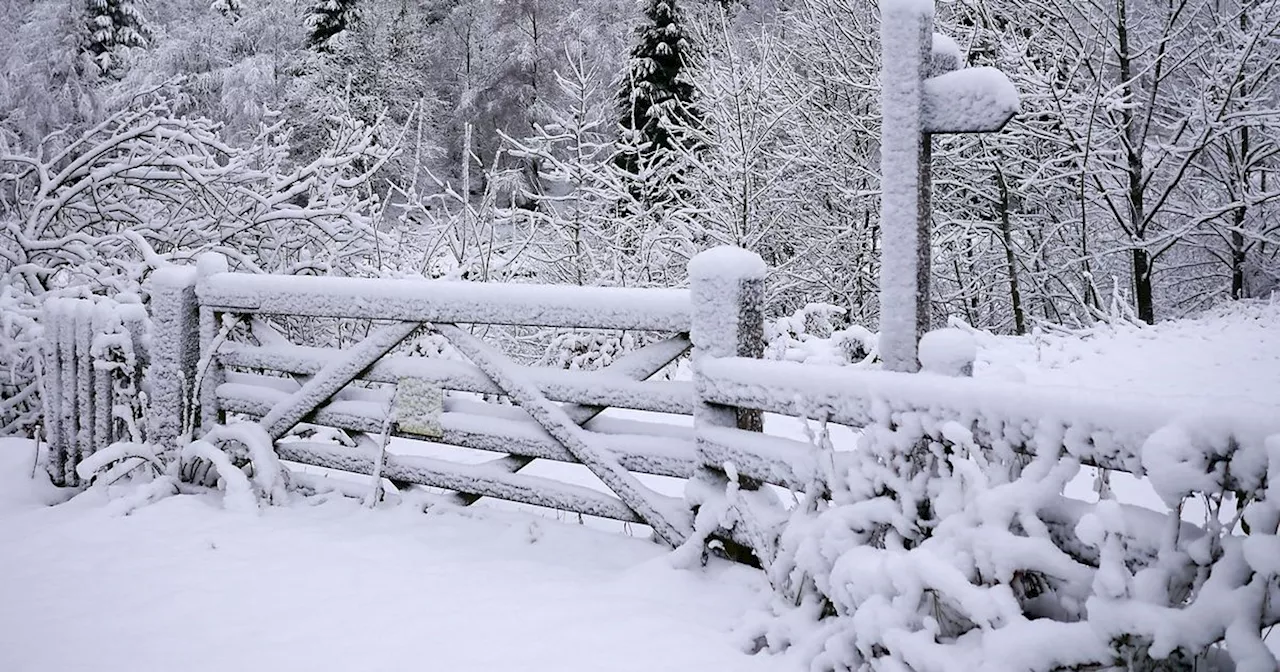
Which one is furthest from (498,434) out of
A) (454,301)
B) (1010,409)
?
(1010,409)

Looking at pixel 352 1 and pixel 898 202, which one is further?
pixel 352 1

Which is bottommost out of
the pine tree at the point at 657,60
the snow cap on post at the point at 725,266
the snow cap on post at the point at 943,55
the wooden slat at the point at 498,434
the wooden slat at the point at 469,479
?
the wooden slat at the point at 469,479

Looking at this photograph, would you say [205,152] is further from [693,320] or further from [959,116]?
[959,116]

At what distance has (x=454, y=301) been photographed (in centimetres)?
401

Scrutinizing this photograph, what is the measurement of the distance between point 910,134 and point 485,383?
2193mm

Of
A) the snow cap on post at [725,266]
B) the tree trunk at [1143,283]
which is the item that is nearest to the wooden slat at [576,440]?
the snow cap on post at [725,266]

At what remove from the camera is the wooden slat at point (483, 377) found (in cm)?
367

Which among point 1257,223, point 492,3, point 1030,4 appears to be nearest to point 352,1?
point 492,3

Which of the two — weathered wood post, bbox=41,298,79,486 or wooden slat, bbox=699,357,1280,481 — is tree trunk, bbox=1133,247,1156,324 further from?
weathered wood post, bbox=41,298,79,486

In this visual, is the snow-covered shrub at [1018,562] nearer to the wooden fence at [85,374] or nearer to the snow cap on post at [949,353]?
the snow cap on post at [949,353]

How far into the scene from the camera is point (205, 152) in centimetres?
692

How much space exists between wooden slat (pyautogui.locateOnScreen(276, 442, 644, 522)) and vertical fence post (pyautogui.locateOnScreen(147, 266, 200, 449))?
2.02 ft

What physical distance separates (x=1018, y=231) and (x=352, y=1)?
2433 centimetres

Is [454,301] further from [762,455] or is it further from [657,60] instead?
[657,60]
